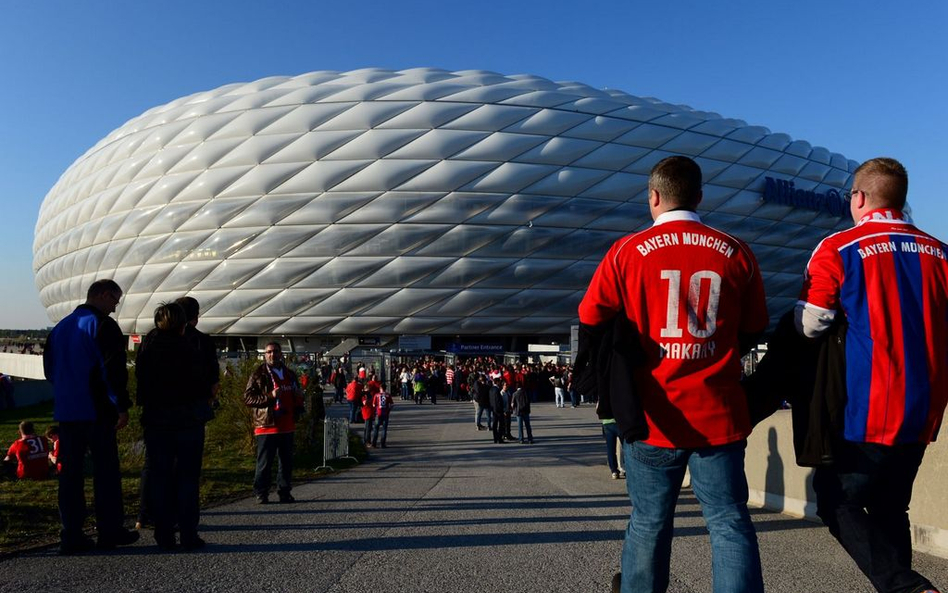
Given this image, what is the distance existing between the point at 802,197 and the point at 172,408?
44415 mm

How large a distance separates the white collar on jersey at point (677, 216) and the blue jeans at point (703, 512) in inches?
29.5

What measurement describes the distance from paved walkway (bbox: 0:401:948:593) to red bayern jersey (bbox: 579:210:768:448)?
4.76 feet

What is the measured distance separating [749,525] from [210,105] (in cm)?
4283

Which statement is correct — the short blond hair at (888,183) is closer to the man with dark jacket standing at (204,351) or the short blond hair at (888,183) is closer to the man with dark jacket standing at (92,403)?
the man with dark jacket standing at (204,351)

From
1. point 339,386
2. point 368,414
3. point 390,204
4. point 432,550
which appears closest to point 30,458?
point 368,414

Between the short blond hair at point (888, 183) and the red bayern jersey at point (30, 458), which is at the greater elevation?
the short blond hair at point (888, 183)

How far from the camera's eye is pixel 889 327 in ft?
7.70

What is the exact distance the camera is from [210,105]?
132ft

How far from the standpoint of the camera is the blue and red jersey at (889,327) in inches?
91.8

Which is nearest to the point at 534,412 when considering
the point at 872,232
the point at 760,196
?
the point at 872,232

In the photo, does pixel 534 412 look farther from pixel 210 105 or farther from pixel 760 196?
pixel 210 105

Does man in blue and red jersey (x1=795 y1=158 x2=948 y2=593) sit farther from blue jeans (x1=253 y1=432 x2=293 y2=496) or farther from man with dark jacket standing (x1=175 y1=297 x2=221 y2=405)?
blue jeans (x1=253 y1=432 x2=293 y2=496)

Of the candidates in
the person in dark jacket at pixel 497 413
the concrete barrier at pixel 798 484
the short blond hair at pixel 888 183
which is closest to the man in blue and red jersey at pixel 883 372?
the short blond hair at pixel 888 183

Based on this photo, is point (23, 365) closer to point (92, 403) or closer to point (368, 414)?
point (368, 414)
